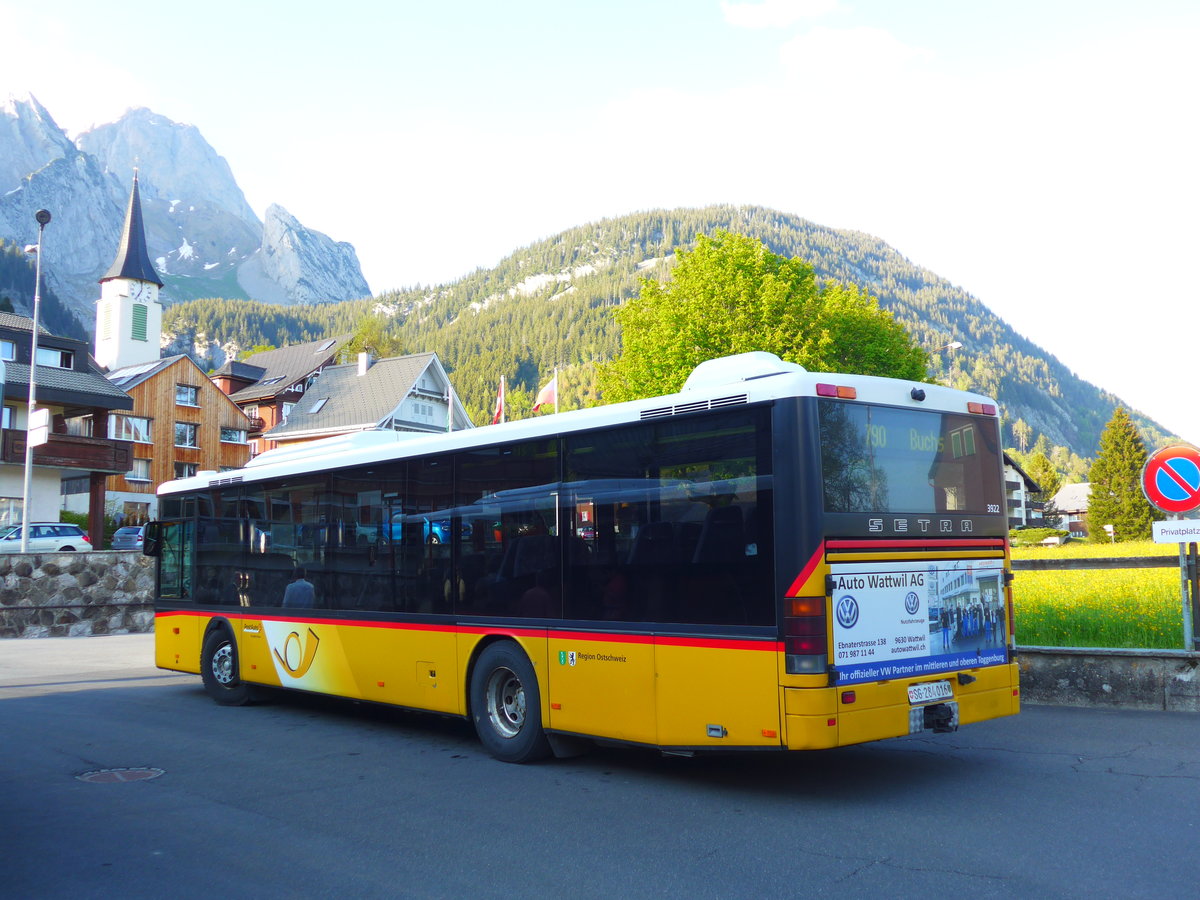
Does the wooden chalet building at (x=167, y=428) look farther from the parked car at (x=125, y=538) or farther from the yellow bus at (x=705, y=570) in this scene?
the yellow bus at (x=705, y=570)

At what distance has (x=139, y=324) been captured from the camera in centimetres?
7919

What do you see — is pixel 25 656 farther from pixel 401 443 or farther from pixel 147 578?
pixel 401 443

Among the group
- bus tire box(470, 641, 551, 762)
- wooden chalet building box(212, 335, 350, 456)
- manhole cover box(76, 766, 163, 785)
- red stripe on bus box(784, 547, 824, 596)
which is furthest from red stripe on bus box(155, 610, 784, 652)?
wooden chalet building box(212, 335, 350, 456)

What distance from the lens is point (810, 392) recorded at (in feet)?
22.3

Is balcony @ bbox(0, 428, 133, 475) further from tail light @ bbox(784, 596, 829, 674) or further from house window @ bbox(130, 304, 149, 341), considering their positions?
tail light @ bbox(784, 596, 829, 674)

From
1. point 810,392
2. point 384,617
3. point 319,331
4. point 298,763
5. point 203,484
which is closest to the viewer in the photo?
point 810,392

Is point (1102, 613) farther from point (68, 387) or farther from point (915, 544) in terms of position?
point (68, 387)

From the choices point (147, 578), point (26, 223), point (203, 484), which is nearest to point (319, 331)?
point (26, 223)

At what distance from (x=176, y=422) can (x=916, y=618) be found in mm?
60605

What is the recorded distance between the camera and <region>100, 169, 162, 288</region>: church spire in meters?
80.4

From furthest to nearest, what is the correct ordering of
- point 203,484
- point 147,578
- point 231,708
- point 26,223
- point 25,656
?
point 26,223, point 147,578, point 25,656, point 203,484, point 231,708

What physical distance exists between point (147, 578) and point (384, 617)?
677 inches

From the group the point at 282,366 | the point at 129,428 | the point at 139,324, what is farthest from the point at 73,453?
the point at 282,366

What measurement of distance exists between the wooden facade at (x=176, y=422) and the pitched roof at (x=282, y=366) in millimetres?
12542
